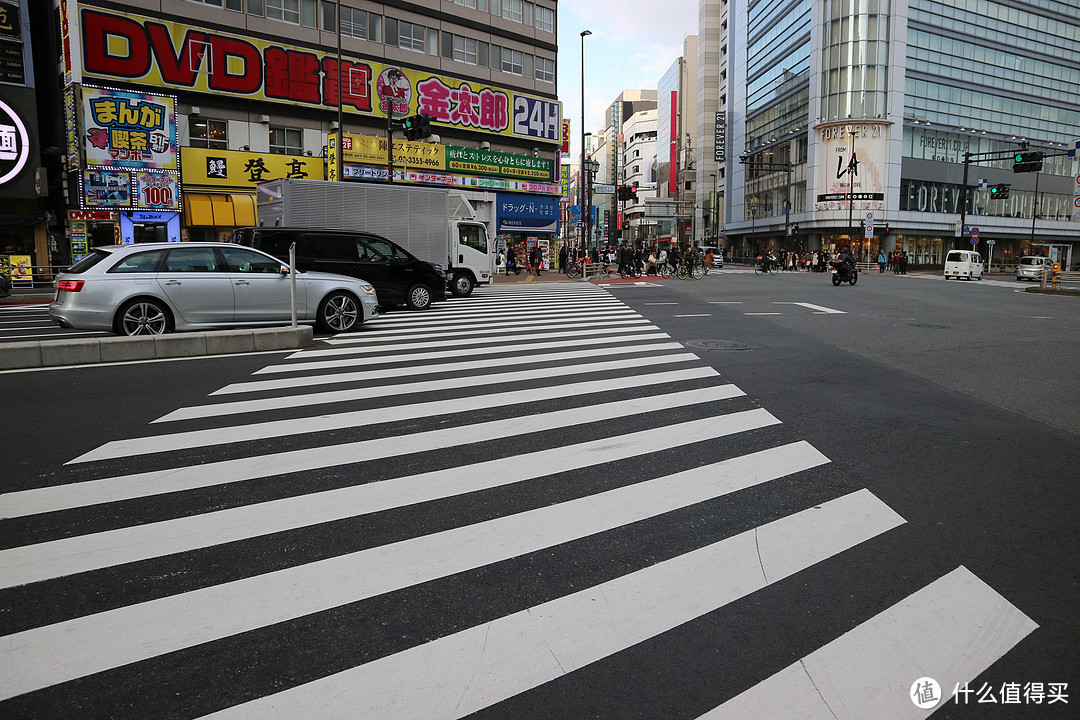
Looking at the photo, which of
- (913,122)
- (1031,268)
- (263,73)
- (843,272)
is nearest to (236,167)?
(263,73)

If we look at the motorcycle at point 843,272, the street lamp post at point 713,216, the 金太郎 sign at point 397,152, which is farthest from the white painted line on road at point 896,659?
the street lamp post at point 713,216

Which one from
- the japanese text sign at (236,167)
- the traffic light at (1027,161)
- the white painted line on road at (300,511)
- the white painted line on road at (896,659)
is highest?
the traffic light at (1027,161)

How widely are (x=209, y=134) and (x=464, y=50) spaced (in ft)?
53.6

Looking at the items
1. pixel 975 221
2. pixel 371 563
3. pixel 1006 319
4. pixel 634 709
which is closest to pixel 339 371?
pixel 371 563

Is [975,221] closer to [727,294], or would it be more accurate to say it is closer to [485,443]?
[727,294]

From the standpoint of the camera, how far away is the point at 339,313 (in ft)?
41.5

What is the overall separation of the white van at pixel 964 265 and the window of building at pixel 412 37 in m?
32.8

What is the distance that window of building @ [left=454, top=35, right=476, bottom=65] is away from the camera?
4078 cm

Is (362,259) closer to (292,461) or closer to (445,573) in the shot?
(292,461)

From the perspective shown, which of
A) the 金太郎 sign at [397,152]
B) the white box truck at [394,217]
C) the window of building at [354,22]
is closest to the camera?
the white box truck at [394,217]

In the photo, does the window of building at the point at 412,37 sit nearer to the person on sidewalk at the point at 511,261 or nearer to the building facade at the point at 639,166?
the person on sidewalk at the point at 511,261

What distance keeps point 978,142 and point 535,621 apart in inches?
3162

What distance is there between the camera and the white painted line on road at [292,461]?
14.5ft

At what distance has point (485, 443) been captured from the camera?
5.73 m
